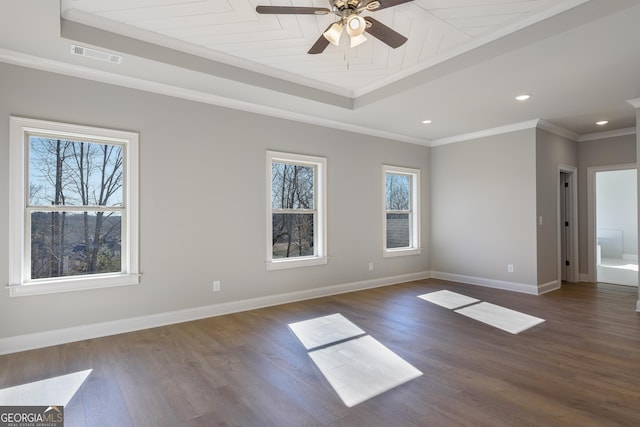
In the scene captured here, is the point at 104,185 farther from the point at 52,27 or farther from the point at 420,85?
the point at 420,85

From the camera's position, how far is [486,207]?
5.82 m

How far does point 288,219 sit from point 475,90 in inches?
113

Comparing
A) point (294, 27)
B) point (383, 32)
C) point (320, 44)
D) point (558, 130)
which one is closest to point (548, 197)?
point (558, 130)

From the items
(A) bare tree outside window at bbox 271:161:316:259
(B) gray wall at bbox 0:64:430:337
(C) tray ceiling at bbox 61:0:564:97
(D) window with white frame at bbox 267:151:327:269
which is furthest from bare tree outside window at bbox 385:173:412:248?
(C) tray ceiling at bbox 61:0:564:97

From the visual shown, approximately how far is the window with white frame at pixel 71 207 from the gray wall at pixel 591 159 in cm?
718

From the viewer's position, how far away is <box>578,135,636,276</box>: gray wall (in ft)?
18.8

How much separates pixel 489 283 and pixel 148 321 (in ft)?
16.8

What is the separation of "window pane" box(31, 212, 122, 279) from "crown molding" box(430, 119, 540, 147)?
5469 mm

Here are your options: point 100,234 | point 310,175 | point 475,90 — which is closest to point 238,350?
point 100,234

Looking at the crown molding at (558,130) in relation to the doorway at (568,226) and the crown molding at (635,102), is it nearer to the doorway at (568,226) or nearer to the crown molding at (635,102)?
the doorway at (568,226)

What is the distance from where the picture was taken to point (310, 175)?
17.0 ft

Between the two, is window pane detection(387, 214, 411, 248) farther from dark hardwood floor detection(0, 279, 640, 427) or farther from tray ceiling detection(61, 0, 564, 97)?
tray ceiling detection(61, 0, 564, 97)

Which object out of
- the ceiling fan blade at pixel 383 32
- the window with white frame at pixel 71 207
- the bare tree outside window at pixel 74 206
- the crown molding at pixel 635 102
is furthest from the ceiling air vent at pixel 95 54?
the crown molding at pixel 635 102

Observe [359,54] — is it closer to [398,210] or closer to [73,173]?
[73,173]
